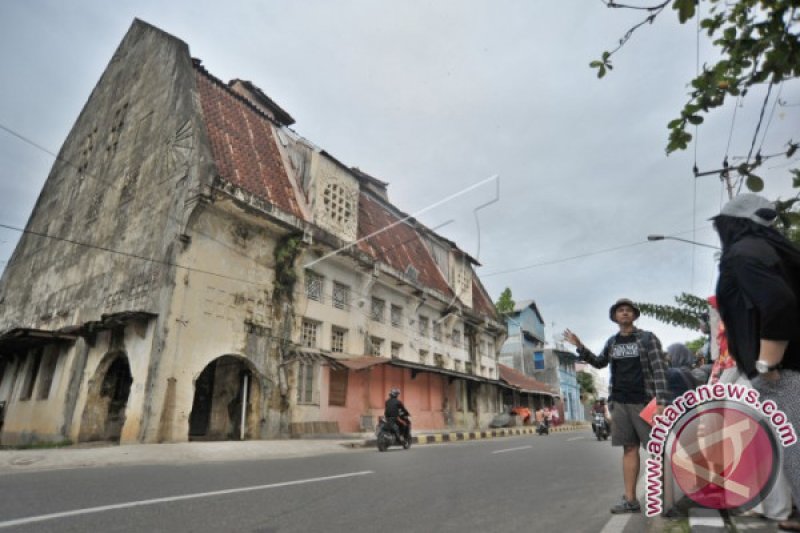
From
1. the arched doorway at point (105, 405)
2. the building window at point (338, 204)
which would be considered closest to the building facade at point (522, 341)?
the building window at point (338, 204)

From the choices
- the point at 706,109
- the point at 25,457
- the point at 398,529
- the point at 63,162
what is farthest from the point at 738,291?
the point at 63,162

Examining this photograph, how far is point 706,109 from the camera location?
3.43 meters

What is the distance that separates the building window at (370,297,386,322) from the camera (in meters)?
20.3

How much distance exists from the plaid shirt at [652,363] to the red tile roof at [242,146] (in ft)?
39.3

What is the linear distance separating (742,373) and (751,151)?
215 centimetres

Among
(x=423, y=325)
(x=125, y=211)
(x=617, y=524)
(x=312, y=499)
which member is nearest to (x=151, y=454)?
(x=312, y=499)

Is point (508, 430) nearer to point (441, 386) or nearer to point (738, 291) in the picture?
point (441, 386)

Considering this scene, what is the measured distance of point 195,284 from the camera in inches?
511

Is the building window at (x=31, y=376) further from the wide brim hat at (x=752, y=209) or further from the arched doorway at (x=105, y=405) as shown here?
the wide brim hat at (x=752, y=209)

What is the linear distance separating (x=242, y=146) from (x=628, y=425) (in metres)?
15.0

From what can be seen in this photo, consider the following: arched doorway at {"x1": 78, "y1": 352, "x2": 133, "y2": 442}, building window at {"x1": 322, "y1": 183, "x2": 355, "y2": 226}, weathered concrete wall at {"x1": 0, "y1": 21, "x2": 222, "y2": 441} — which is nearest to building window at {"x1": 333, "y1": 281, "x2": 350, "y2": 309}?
building window at {"x1": 322, "y1": 183, "x2": 355, "y2": 226}

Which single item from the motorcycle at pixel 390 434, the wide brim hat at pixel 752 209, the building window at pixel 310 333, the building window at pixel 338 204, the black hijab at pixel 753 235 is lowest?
the motorcycle at pixel 390 434

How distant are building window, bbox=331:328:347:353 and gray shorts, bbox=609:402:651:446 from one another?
14199 millimetres

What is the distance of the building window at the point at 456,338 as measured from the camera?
86.6 feet
